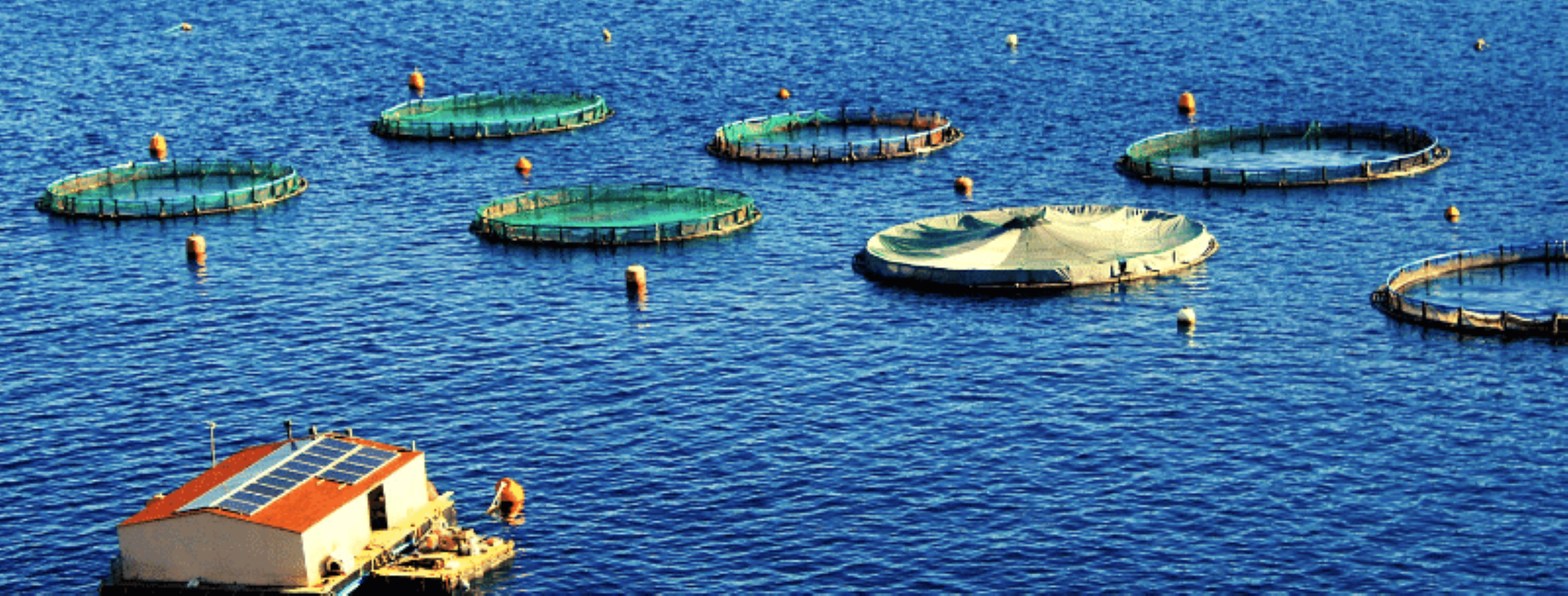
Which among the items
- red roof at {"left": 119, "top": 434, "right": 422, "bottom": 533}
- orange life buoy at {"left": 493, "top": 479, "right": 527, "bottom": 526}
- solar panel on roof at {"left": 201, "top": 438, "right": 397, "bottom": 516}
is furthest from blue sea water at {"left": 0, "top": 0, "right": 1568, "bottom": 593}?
solar panel on roof at {"left": 201, "top": 438, "right": 397, "bottom": 516}

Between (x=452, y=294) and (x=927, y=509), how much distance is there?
2483 inches

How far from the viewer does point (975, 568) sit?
120625 millimetres

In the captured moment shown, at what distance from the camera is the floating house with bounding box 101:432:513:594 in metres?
118

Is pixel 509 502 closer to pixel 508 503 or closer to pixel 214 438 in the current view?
pixel 508 503

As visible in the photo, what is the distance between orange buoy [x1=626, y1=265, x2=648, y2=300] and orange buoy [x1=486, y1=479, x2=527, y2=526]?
156 feet

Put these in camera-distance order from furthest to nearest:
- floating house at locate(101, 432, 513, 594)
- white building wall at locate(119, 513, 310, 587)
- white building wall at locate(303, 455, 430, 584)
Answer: white building wall at locate(303, 455, 430, 584) < floating house at locate(101, 432, 513, 594) < white building wall at locate(119, 513, 310, 587)

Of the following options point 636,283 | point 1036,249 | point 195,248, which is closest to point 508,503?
point 636,283

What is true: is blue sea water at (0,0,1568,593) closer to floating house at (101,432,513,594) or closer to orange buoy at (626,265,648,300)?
orange buoy at (626,265,648,300)

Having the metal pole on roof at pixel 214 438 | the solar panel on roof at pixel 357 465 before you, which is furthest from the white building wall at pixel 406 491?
the metal pole on roof at pixel 214 438

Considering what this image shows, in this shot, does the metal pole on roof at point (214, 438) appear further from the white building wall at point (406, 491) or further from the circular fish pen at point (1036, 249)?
the circular fish pen at point (1036, 249)

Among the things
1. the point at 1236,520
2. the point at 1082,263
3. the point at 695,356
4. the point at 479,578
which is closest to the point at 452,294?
the point at 695,356

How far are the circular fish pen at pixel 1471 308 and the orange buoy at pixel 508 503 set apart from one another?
6748cm

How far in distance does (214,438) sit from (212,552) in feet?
85.2

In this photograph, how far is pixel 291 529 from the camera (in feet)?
383
